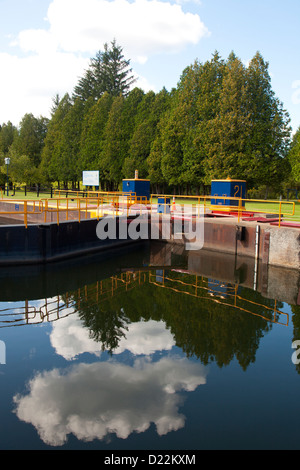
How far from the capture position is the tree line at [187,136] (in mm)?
38219

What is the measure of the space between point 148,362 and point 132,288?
574cm

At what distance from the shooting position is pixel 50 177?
6481 centimetres

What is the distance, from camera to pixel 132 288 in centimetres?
1377

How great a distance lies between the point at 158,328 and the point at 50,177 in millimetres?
58796

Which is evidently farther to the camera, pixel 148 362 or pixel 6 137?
pixel 6 137

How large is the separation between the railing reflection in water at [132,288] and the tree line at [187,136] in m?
25.2

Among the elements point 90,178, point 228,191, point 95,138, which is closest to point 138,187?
point 228,191

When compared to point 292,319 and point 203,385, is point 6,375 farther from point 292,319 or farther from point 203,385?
point 292,319

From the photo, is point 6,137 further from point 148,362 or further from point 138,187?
point 148,362

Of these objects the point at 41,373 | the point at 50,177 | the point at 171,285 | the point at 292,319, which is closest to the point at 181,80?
the point at 50,177

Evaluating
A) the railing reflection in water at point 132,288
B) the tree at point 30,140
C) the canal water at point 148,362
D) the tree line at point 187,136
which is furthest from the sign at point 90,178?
the tree at point 30,140

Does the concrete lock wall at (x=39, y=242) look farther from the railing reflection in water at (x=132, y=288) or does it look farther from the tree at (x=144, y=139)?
the tree at (x=144, y=139)
